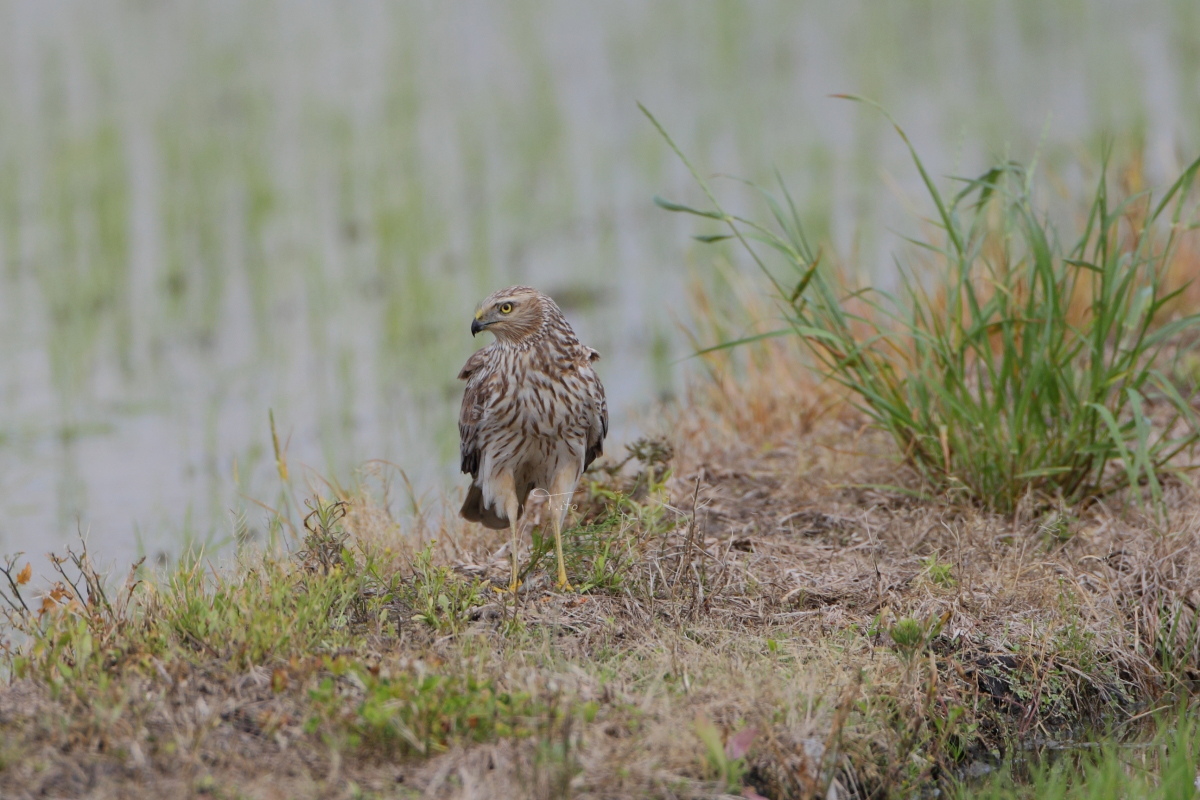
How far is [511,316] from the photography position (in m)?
4.45

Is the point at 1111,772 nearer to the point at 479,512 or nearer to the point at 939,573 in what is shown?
the point at 939,573

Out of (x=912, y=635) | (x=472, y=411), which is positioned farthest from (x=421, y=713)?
(x=912, y=635)

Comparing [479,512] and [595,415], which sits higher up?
[595,415]

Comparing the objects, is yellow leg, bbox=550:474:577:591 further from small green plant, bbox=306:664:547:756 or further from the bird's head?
small green plant, bbox=306:664:547:756

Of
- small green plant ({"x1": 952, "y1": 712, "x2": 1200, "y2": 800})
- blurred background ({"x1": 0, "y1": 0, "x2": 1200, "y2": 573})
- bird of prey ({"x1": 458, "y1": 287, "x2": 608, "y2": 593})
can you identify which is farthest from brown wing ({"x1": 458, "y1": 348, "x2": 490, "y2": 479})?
small green plant ({"x1": 952, "y1": 712, "x2": 1200, "y2": 800})

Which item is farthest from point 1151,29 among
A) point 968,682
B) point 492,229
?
point 968,682

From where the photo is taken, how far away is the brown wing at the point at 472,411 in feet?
14.6

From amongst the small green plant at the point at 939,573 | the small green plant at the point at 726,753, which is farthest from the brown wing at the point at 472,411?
the small green plant at the point at 939,573

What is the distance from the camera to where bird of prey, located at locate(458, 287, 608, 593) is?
14.3 feet

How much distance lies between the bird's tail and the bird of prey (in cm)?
2

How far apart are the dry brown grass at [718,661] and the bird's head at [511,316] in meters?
0.64

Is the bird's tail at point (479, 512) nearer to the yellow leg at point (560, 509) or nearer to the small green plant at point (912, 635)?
the yellow leg at point (560, 509)

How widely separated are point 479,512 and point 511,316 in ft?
2.39

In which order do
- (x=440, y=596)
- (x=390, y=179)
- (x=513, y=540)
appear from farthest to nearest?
(x=390, y=179)
(x=513, y=540)
(x=440, y=596)
